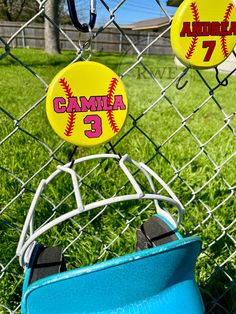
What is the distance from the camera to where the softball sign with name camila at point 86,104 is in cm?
52

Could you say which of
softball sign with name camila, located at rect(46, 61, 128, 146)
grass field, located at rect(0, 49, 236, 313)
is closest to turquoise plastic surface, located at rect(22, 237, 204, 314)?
softball sign with name camila, located at rect(46, 61, 128, 146)

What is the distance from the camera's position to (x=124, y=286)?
0.46m

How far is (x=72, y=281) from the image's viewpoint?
440 millimetres

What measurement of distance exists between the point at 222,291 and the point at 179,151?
86cm

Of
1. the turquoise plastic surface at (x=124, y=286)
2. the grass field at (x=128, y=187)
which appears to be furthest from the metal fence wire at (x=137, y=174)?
the turquoise plastic surface at (x=124, y=286)

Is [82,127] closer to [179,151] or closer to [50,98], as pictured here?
[50,98]

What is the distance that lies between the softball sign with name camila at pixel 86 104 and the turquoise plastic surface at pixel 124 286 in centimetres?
21

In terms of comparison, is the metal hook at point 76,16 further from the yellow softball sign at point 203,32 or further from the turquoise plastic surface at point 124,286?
the turquoise plastic surface at point 124,286

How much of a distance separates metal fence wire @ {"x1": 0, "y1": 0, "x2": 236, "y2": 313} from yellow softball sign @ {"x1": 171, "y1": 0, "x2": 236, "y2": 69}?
0.20 ft

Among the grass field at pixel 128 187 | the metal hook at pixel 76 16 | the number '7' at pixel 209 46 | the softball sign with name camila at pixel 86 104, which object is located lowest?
the grass field at pixel 128 187

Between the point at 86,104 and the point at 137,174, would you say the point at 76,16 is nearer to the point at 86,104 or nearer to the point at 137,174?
the point at 86,104

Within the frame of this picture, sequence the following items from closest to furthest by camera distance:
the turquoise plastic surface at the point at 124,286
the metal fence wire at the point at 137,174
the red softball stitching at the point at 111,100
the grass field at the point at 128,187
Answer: the turquoise plastic surface at the point at 124,286 < the red softball stitching at the point at 111,100 < the metal fence wire at the point at 137,174 < the grass field at the point at 128,187

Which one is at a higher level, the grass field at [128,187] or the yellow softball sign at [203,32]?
the yellow softball sign at [203,32]

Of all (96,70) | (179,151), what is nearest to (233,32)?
(96,70)
